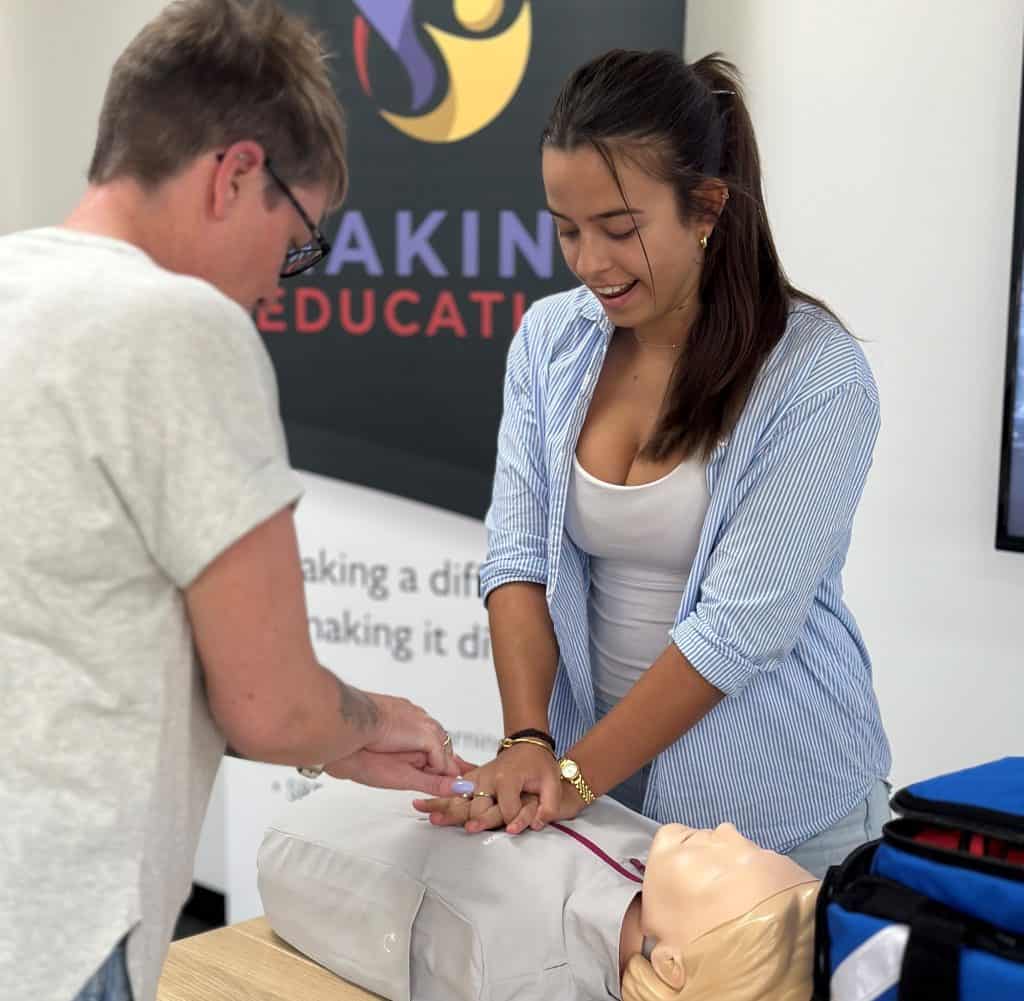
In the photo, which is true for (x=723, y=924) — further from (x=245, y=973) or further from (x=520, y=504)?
(x=520, y=504)

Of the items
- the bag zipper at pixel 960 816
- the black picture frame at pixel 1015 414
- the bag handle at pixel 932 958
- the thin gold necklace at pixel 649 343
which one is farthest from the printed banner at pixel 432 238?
the bag handle at pixel 932 958

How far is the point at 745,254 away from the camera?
175cm

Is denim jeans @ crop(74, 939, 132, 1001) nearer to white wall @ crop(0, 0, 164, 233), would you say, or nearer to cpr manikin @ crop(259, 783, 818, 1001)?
cpr manikin @ crop(259, 783, 818, 1001)

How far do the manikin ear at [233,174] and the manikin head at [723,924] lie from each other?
0.78m

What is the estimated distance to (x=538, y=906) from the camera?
55.0 inches

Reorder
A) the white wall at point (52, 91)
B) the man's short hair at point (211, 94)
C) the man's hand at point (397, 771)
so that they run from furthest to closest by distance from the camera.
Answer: the white wall at point (52, 91), the man's hand at point (397, 771), the man's short hair at point (211, 94)

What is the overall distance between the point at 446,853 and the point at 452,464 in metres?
1.57

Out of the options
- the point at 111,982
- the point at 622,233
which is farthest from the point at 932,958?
the point at 622,233

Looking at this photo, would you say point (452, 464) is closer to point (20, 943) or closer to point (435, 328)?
point (435, 328)

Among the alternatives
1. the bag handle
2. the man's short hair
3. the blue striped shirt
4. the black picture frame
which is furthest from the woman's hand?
the black picture frame

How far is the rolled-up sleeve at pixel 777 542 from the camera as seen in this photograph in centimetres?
161

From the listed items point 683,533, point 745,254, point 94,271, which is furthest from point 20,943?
point 745,254

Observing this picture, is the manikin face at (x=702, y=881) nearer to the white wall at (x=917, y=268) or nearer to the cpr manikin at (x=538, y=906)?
the cpr manikin at (x=538, y=906)

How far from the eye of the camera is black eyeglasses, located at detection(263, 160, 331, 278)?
3.64 feet
